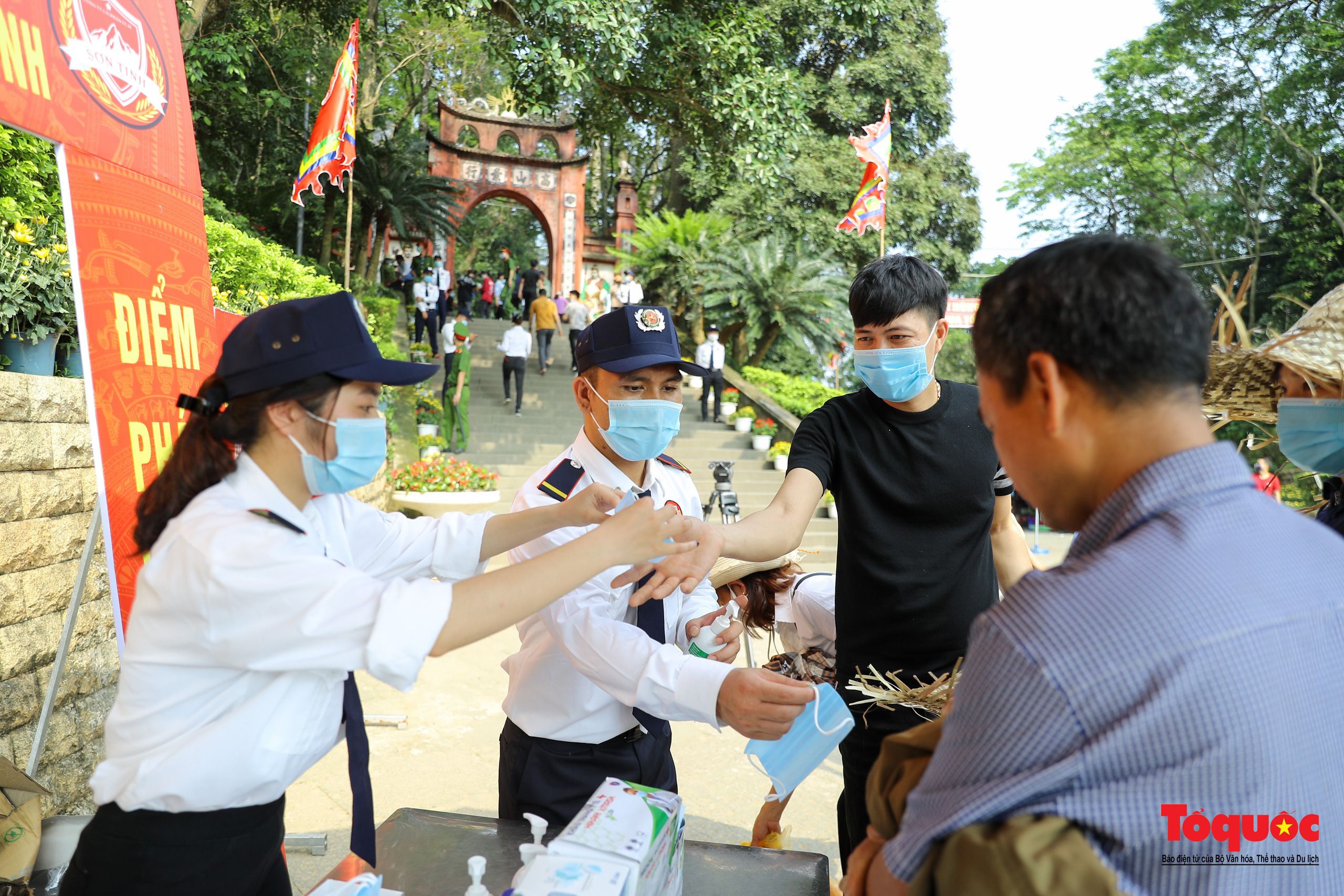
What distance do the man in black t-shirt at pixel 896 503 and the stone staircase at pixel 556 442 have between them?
7813 millimetres

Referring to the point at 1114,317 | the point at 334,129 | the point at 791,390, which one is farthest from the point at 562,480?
the point at 791,390

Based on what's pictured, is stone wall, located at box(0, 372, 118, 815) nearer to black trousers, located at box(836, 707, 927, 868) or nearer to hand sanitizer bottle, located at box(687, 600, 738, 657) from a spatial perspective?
hand sanitizer bottle, located at box(687, 600, 738, 657)

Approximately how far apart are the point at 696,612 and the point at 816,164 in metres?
19.4

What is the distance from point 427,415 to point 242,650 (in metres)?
11.4

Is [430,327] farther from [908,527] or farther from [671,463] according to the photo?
[908,527]

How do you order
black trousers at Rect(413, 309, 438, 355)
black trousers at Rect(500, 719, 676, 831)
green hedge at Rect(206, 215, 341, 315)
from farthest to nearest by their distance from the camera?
black trousers at Rect(413, 309, 438, 355) < green hedge at Rect(206, 215, 341, 315) < black trousers at Rect(500, 719, 676, 831)

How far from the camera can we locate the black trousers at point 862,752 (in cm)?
220

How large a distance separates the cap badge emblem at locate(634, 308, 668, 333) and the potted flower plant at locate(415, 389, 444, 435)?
10241mm

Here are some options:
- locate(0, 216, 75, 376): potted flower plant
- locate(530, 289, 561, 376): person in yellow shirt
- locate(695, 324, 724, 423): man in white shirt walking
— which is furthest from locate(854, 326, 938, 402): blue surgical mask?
locate(530, 289, 561, 376): person in yellow shirt

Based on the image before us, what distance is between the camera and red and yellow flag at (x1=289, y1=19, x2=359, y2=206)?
676cm

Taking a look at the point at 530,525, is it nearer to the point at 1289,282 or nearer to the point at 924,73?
the point at 1289,282

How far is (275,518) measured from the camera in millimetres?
A: 1396

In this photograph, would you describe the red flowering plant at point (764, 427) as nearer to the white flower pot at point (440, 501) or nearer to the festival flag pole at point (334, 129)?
the white flower pot at point (440, 501)

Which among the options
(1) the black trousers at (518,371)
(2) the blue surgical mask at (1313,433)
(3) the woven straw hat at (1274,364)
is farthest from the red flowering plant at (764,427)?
(2) the blue surgical mask at (1313,433)
